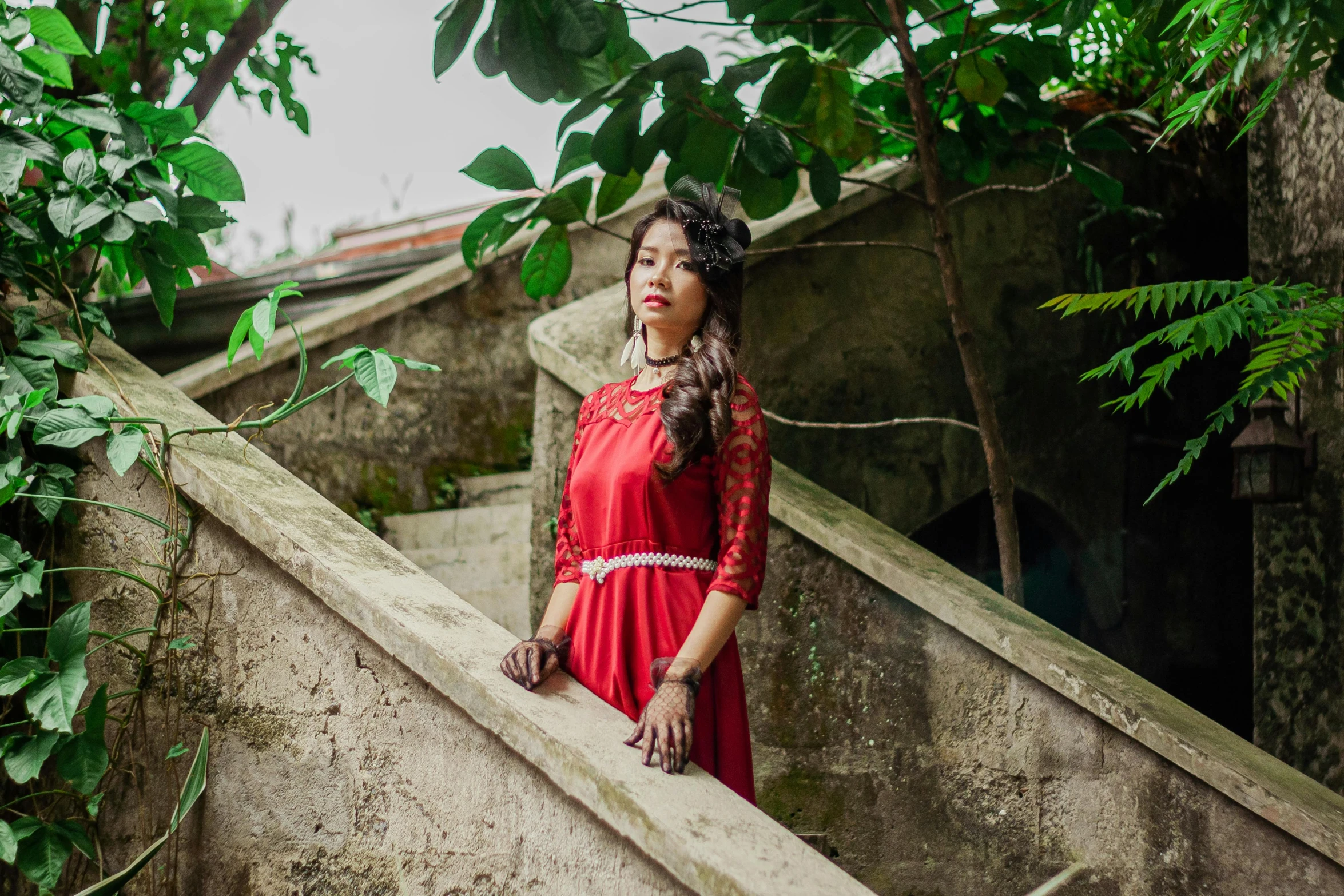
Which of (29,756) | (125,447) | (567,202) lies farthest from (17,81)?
(29,756)

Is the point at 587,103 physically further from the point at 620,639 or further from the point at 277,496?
the point at 620,639

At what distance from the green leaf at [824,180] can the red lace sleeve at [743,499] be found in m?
1.19

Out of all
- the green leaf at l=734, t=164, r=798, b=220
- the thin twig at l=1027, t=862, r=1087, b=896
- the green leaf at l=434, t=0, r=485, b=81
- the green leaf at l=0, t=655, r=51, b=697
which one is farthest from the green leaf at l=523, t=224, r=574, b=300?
the thin twig at l=1027, t=862, r=1087, b=896

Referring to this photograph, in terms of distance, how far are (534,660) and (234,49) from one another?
2.69m

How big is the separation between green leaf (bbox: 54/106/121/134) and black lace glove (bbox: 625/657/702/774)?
6.14ft

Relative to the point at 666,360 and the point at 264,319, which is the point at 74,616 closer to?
the point at 264,319

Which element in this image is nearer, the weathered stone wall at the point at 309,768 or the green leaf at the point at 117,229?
the weathered stone wall at the point at 309,768

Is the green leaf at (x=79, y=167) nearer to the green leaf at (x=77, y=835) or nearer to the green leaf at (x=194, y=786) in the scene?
the green leaf at (x=194, y=786)

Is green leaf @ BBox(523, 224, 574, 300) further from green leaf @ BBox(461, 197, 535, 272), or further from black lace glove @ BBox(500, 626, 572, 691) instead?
black lace glove @ BBox(500, 626, 572, 691)

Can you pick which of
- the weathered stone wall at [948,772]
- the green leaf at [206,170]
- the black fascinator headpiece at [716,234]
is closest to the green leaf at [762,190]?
the black fascinator headpiece at [716,234]

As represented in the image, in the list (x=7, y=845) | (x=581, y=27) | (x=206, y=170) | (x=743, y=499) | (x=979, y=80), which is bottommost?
(x=7, y=845)

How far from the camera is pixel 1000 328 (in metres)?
4.18

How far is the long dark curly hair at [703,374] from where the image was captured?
183 cm

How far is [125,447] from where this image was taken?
2.08 m
